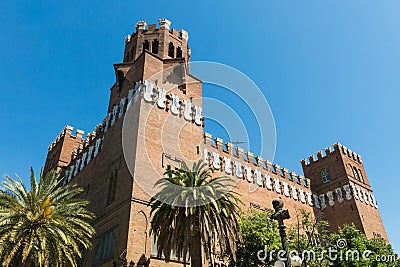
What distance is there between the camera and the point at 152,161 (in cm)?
2036

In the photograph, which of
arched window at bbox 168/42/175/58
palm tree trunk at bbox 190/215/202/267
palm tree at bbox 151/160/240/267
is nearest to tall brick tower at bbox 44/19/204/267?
arched window at bbox 168/42/175/58

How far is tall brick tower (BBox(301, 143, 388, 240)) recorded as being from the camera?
111ft

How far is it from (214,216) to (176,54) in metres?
16.0

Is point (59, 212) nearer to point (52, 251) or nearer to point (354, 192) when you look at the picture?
point (52, 251)

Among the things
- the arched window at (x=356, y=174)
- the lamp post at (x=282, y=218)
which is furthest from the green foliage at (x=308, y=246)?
the arched window at (x=356, y=174)

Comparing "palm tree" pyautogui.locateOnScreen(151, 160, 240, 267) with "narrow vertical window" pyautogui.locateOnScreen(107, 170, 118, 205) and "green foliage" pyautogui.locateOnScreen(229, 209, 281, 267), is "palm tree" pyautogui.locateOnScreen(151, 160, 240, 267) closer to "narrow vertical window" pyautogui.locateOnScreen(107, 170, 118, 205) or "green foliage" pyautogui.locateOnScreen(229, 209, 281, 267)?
"green foliage" pyautogui.locateOnScreen(229, 209, 281, 267)

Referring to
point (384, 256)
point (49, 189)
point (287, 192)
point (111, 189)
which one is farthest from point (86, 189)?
point (384, 256)

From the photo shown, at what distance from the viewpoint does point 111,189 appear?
21.7 m

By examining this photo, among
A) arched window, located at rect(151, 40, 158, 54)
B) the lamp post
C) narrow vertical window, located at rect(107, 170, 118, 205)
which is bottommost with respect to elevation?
the lamp post

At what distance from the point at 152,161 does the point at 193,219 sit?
615cm

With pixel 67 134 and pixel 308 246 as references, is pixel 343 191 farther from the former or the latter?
pixel 67 134

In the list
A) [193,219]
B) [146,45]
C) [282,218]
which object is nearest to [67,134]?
[146,45]

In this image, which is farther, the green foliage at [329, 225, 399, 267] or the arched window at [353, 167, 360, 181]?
the arched window at [353, 167, 360, 181]

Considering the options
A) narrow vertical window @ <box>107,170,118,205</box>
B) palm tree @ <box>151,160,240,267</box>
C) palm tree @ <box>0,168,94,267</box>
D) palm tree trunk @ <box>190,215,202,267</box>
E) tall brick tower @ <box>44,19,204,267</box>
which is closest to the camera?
palm tree trunk @ <box>190,215,202,267</box>
